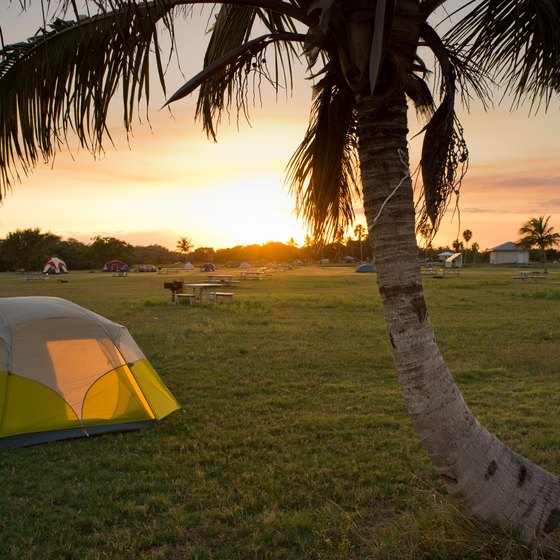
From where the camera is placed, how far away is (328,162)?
13.9 feet

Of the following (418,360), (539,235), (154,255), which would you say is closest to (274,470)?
(418,360)

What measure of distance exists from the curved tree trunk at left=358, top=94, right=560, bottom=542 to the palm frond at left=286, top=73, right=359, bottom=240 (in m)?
0.66

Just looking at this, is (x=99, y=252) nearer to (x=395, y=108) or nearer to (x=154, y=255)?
(x=154, y=255)

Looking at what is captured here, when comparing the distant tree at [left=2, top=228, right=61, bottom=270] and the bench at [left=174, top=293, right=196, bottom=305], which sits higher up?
the distant tree at [left=2, top=228, right=61, bottom=270]

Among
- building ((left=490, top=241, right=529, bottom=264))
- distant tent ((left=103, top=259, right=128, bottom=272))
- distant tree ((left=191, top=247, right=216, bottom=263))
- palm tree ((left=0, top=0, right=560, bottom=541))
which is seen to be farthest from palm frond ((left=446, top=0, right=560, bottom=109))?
distant tree ((left=191, top=247, right=216, bottom=263))

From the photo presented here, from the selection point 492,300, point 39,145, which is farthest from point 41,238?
point 39,145

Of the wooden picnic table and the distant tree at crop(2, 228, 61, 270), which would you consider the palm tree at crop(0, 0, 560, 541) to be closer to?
the wooden picnic table

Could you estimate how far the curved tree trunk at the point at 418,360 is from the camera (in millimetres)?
3346

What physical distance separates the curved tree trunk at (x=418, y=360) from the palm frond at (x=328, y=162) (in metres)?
0.66

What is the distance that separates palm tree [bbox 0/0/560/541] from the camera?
3.24 m

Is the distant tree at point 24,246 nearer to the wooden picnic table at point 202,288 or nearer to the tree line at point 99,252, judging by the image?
the tree line at point 99,252

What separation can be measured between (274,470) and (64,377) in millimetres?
2789

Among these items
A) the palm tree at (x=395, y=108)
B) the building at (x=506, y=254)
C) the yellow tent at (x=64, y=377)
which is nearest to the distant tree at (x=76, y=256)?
the building at (x=506, y=254)

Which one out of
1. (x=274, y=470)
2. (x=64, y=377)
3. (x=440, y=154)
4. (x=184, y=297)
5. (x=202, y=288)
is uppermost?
(x=440, y=154)
